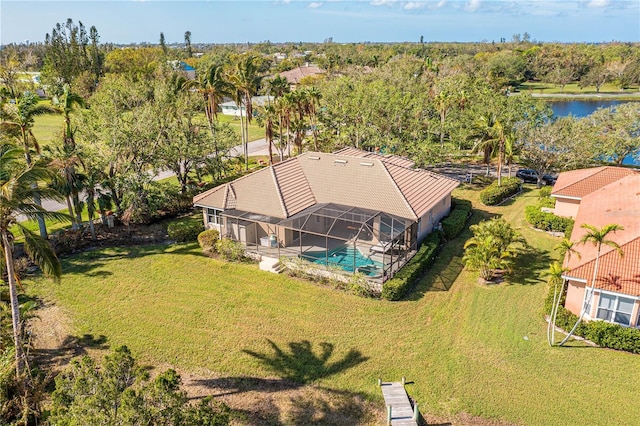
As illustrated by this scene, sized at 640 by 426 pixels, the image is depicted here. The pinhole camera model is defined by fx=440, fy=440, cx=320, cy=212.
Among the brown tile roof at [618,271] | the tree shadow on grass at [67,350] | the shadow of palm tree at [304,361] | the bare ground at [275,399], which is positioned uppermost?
the brown tile roof at [618,271]

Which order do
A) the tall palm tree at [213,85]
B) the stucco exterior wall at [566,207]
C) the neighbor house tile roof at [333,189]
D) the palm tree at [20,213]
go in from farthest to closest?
1. the tall palm tree at [213,85]
2. the stucco exterior wall at [566,207]
3. the neighbor house tile roof at [333,189]
4. the palm tree at [20,213]

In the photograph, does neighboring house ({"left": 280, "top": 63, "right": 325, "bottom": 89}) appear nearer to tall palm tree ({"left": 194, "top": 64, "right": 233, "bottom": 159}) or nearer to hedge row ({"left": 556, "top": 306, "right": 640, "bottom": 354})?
tall palm tree ({"left": 194, "top": 64, "right": 233, "bottom": 159})

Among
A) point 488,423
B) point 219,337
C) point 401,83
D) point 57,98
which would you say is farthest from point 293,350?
point 401,83

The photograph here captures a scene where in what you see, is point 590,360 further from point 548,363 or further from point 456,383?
point 456,383

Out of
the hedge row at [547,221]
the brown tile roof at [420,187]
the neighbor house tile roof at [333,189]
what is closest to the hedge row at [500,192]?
the hedge row at [547,221]

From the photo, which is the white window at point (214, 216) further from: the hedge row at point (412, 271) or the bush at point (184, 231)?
the hedge row at point (412, 271)

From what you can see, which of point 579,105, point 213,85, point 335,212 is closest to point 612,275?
point 335,212

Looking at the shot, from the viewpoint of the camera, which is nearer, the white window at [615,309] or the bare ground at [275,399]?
the bare ground at [275,399]

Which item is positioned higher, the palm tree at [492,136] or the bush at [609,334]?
the palm tree at [492,136]

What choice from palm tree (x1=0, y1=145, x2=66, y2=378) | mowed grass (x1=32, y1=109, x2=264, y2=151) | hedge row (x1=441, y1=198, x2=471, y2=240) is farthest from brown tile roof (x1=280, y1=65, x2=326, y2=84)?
palm tree (x1=0, y1=145, x2=66, y2=378)
